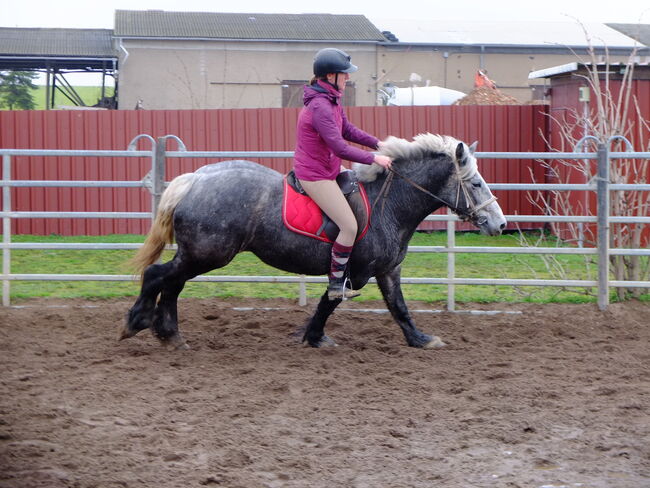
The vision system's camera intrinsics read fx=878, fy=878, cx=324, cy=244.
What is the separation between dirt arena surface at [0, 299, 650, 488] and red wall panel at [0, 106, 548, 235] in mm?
6402

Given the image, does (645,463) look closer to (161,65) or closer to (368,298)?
(368,298)

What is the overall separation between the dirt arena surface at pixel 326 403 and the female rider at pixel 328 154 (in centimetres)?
90

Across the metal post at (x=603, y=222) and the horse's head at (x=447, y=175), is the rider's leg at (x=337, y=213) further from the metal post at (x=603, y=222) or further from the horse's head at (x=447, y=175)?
the metal post at (x=603, y=222)

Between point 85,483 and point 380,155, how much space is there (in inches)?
134

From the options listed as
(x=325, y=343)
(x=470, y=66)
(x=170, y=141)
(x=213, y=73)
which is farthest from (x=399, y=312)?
(x=470, y=66)

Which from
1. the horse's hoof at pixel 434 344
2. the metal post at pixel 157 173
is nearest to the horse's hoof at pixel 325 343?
the horse's hoof at pixel 434 344

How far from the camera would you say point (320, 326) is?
21.7 ft

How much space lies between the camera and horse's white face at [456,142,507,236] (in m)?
6.38

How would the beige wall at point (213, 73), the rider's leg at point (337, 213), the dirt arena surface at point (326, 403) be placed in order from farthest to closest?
the beige wall at point (213, 73) < the rider's leg at point (337, 213) < the dirt arena surface at point (326, 403)

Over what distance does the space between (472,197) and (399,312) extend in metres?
1.05

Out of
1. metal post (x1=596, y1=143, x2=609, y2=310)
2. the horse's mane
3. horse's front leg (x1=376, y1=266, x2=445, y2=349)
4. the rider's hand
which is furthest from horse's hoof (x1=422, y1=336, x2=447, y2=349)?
metal post (x1=596, y1=143, x2=609, y2=310)

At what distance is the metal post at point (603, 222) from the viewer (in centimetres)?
798

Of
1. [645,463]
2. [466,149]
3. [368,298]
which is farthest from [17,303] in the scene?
[645,463]

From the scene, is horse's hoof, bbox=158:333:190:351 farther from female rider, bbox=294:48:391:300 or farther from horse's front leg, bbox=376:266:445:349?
horse's front leg, bbox=376:266:445:349
